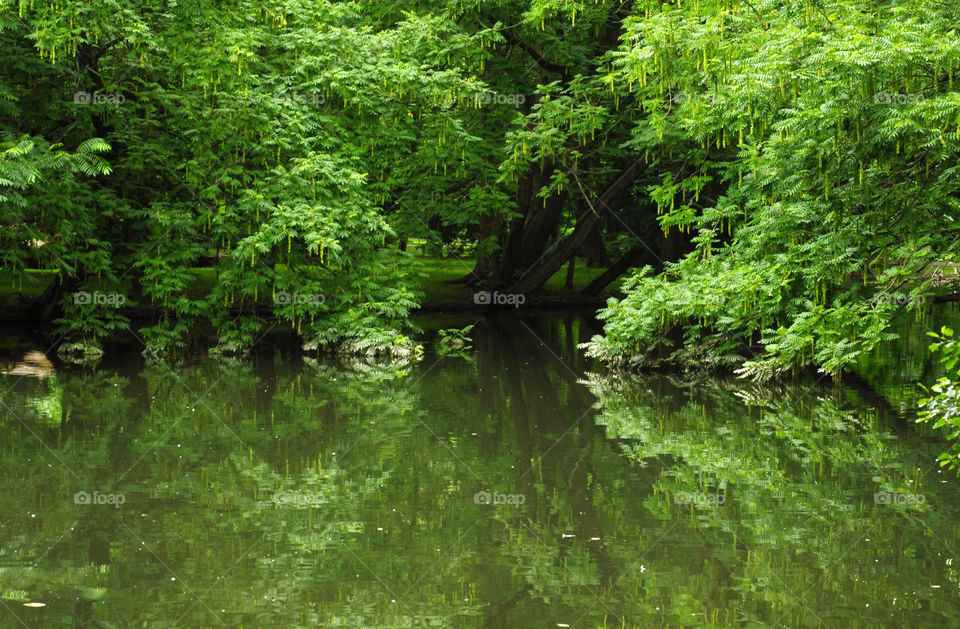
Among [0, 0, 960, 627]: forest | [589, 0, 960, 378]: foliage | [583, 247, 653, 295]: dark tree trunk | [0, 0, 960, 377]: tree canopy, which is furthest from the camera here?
[583, 247, 653, 295]: dark tree trunk

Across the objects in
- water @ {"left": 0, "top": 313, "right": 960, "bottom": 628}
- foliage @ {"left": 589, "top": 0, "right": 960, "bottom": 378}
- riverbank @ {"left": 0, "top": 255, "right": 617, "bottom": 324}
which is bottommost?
riverbank @ {"left": 0, "top": 255, "right": 617, "bottom": 324}

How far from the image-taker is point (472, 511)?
8.12 m

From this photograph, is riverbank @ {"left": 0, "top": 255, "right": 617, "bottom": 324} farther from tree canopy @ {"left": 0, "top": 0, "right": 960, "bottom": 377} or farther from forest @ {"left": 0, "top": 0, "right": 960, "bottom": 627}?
tree canopy @ {"left": 0, "top": 0, "right": 960, "bottom": 377}

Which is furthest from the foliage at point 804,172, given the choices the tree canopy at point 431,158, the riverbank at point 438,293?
the riverbank at point 438,293

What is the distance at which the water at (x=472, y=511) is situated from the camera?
609cm

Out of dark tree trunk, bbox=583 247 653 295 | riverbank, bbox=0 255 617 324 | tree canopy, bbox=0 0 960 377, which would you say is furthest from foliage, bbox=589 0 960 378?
dark tree trunk, bbox=583 247 653 295

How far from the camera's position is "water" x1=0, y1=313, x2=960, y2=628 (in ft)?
20.0

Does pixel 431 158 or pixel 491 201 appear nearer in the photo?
pixel 431 158

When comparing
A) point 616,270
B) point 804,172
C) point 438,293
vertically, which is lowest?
point 438,293

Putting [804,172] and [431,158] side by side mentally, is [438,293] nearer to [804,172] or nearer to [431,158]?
[431,158]

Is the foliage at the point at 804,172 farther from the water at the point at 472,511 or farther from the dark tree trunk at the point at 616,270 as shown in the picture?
the dark tree trunk at the point at 616,270

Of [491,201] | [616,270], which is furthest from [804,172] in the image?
[616,270]

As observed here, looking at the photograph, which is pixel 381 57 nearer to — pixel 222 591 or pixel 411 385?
pixel 411 385

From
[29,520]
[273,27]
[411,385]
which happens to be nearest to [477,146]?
[273,27]
